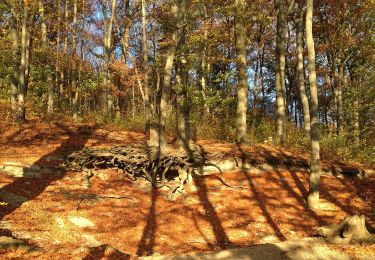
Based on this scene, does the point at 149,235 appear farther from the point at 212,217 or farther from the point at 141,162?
the point at 141,162

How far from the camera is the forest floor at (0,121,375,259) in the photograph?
28.5 ft

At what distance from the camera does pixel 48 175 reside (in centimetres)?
1262

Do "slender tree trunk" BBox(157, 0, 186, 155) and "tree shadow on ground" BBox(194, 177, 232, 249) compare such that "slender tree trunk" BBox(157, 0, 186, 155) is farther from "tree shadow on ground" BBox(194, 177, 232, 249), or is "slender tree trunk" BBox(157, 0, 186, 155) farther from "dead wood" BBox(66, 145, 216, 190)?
"tree shadow on ground" BBox(194, 177, 232, 249)

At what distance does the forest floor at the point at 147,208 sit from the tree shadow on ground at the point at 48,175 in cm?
3

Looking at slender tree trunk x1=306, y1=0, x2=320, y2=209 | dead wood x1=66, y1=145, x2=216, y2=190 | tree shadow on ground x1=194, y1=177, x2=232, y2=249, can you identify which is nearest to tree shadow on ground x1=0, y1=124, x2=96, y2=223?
dead wood x1=66, y1=145, x2=216, y2=190

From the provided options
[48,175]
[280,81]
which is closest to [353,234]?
[48,175]

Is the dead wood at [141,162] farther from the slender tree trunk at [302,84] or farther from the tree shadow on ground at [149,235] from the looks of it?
the slender tree trunk at [302,84]

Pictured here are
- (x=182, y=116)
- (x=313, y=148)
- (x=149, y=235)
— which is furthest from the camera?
(x=182, y=116)

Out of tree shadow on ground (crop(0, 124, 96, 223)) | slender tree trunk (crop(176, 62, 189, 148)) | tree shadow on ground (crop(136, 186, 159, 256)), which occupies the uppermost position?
slender tree trunk (crop(176, 62, 189, 148))

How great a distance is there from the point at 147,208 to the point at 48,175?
12.8 feet

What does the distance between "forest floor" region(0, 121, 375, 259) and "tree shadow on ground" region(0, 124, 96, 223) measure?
0.11ft

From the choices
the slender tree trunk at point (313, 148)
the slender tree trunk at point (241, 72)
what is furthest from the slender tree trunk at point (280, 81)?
the slender tree trunk at point (313, 148)

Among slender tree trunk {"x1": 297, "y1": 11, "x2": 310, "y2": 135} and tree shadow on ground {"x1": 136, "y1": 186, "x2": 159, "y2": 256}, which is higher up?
slender tree trunk {"x1": 297, "y1": 11, "x2": 310, "y2": 135}

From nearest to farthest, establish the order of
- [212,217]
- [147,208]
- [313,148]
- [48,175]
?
[212,217] < [147,208] < [313,148] < [48,175]
